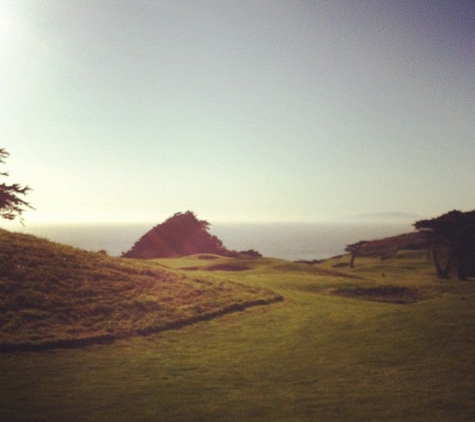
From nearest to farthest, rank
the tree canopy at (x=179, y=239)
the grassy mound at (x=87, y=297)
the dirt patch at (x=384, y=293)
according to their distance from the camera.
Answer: the grassy mound at (x=87, y=297)
the dirt patch at (x=384, y=293)
the tree canopy at (x=179, y=239)

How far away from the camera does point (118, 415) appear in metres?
9.23

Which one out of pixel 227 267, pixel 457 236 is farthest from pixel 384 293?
pixel 227 267

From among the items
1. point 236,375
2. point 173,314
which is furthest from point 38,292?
point 236,375

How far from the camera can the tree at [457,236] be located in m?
40.4

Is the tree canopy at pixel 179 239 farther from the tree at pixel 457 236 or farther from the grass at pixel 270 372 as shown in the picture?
the grass at pixel 270 372

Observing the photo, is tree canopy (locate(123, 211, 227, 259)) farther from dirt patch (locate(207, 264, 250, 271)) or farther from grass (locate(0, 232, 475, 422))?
grass (locate(0, 232, 475, 422))

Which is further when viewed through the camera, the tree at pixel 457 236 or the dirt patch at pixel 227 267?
the dirt patch at pixel 227 267

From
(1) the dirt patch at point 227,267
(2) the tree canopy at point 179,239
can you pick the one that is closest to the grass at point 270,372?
(1) the dirt patch at point 227,267

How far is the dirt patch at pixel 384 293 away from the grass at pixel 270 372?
754cm

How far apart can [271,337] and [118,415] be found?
8.06m

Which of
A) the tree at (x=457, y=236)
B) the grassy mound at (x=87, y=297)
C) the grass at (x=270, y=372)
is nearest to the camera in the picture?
the grass at (x=270, y=372)

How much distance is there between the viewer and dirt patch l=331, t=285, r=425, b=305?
27578mm

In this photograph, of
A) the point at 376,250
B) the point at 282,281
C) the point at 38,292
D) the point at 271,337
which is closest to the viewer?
the point at 271,337

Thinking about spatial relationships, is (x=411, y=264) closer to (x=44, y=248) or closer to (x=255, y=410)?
(x=44, y=248)
